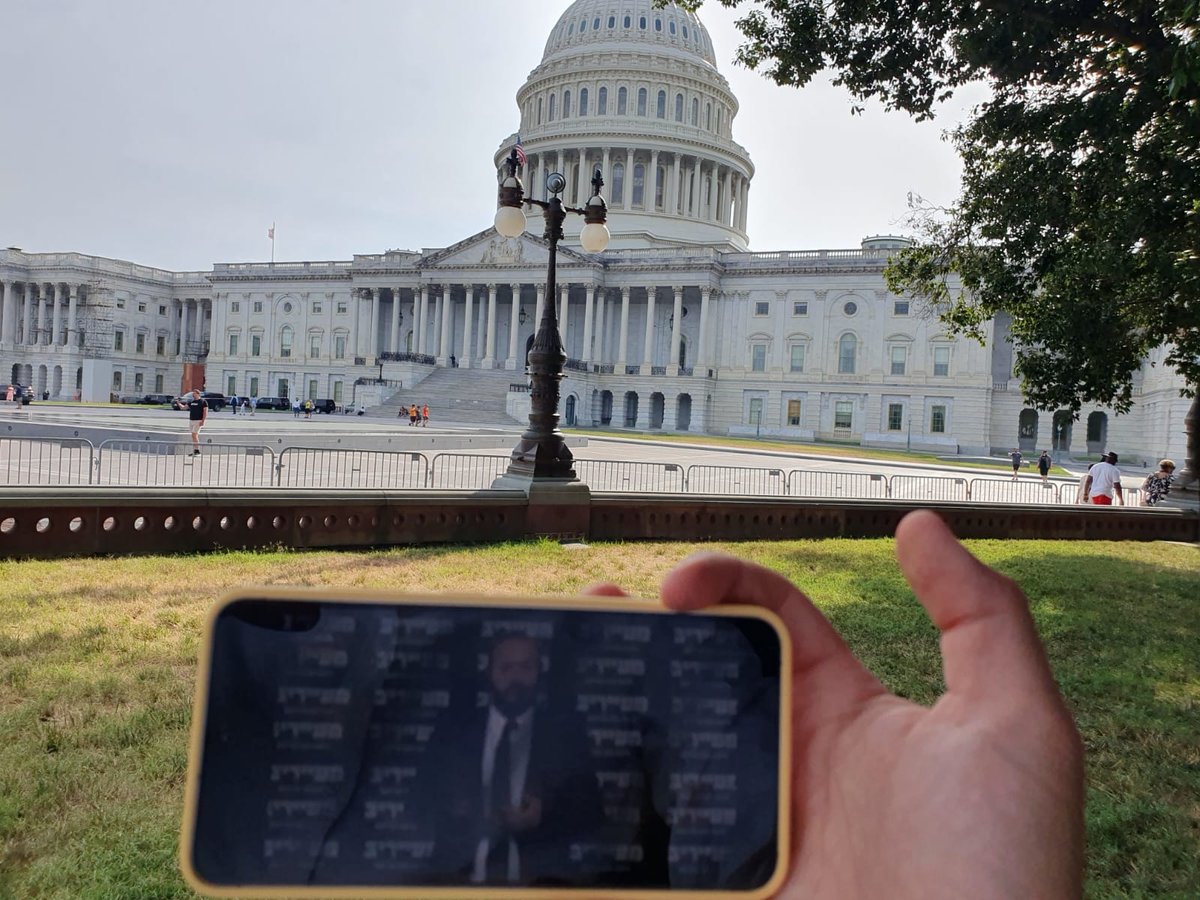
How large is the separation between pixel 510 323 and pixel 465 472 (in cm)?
5972

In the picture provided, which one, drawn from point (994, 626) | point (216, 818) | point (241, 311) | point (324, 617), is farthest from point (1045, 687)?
point (241, 311)

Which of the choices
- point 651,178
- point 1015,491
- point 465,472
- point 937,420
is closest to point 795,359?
point 937,420

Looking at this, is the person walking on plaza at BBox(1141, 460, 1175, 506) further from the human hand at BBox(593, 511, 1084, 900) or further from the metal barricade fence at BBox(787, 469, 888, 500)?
the human hand at BBox(593, 511, 1084, 900)

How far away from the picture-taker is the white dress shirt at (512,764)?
1.47m

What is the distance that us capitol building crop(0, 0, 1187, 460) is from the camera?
70000 mm

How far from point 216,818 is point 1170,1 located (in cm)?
1137

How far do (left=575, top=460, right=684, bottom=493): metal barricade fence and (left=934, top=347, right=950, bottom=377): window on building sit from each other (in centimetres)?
5041

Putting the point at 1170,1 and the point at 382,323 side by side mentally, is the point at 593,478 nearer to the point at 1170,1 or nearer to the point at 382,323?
the point at 1170,1

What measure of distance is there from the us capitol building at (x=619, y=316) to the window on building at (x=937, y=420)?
174mm

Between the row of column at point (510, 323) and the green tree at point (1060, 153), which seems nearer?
the green tree at point (1060, 153)

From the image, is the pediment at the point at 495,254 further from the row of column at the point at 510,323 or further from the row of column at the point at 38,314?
the row of column at the point at 38,314

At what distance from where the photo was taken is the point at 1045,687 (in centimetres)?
152

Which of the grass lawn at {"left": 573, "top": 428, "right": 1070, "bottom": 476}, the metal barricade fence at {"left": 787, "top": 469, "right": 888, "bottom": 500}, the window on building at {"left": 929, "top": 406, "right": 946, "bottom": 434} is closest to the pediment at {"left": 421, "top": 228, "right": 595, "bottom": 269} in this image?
the grass lawn at {"left": 573, "top": 428, "right": 1070, "bottom": 476}

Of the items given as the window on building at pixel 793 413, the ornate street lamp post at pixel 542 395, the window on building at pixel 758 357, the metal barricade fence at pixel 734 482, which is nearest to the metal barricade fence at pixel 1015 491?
the metal barricade fence at pixel 734 482
